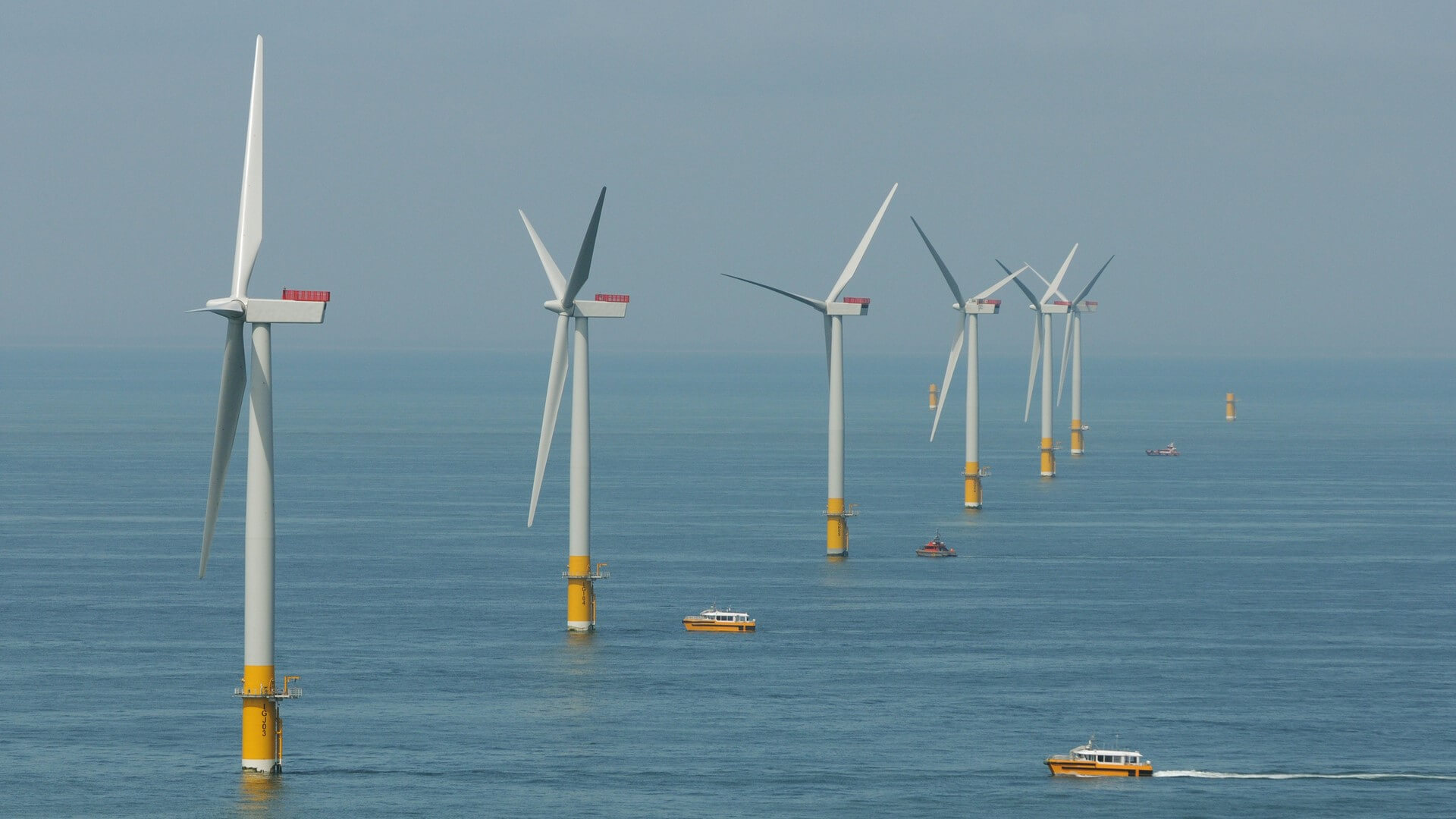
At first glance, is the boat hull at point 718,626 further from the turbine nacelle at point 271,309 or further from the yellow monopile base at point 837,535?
the turbine nacelle at point 271,309

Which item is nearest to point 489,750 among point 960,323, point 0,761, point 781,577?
point 0,761

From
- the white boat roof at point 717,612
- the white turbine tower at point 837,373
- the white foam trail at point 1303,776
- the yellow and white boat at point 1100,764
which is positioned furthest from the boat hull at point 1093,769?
the white turbine tower at point 837,373

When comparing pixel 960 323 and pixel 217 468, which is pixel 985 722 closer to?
pixel 217 468

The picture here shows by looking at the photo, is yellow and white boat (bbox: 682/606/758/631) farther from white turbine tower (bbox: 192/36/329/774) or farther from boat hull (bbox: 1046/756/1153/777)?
white turbine tower (bbox: 192/36/329/774)

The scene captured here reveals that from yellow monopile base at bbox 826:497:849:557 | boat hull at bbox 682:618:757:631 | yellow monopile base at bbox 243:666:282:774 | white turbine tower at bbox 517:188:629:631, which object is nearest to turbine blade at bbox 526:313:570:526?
white turbine tower at bbox 517:188:629:631

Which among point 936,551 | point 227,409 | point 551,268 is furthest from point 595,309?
point 936,551

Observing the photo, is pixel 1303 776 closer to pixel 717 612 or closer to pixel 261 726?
pixel 261 726

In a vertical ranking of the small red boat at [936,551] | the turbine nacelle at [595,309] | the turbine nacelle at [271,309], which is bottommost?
the small red boat at [936,551]
